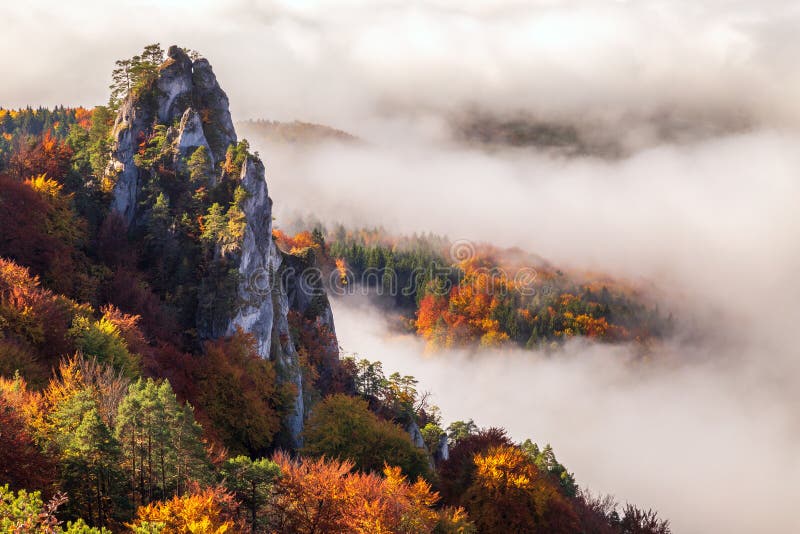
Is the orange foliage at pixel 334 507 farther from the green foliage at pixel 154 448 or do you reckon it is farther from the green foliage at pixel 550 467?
the green foliage at pixel 550 467

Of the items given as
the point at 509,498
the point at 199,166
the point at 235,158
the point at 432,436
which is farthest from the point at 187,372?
the point at 432,436

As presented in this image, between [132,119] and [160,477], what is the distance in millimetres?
52888

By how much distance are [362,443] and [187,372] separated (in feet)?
58.8

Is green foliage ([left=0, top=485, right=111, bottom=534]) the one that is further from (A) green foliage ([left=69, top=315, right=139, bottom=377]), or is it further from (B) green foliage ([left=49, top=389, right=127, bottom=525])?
(A) green foliage ([left=69, top=315, right=139, bottom=377])

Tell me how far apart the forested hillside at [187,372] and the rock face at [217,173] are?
230 mm

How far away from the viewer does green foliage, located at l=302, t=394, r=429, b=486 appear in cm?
5950

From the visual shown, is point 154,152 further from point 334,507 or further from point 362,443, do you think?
point 334,507

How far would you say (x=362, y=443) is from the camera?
60656 mm

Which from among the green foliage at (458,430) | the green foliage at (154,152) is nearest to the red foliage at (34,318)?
the green foliage at (154,152)

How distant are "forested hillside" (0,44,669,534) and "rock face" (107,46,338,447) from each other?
23cm

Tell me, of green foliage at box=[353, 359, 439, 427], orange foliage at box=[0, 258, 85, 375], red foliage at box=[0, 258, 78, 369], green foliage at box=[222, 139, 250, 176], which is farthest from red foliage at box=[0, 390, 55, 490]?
green foliage at box=[353, 359, 439, 427]

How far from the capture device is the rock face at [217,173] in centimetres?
7244

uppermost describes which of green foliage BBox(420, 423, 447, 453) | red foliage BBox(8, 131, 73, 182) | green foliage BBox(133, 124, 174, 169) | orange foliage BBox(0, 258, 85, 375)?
green foliage BBox(133, 124, 174, 169)

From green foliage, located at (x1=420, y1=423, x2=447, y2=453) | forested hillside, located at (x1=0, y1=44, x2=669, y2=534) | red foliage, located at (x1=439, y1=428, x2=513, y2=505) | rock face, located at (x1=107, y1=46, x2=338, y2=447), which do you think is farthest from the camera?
green foliage, located at (x1=420, y1=423, x2=447, y2=453)
